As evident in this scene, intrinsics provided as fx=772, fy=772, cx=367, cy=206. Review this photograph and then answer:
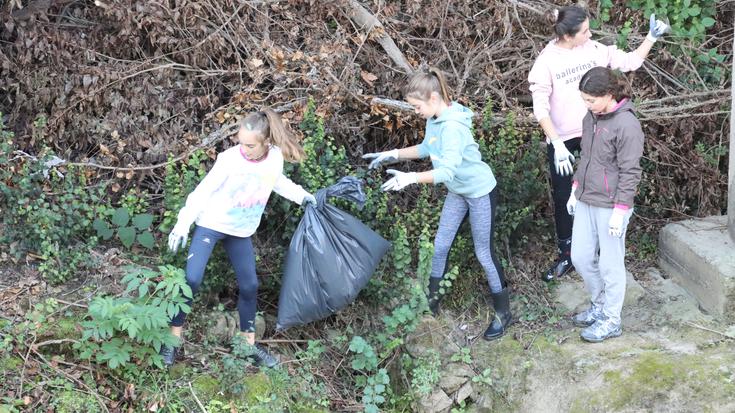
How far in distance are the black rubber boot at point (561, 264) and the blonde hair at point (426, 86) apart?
1.59 meters

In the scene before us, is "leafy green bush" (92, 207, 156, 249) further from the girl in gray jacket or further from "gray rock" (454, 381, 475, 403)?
the girl in gray jacket

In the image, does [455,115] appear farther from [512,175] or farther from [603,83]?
[512,175]

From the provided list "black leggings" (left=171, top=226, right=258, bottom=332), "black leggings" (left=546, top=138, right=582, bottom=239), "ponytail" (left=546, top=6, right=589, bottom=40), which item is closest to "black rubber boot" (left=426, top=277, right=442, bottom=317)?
"black leggings" (left=546, top=138, right=582, bottom=239)

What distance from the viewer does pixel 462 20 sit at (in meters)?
6.01

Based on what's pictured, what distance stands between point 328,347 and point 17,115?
9.14 ft

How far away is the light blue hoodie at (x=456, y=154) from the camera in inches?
162

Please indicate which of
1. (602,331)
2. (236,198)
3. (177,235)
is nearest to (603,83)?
(602,331)

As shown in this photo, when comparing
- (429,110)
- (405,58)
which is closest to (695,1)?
(405,58)

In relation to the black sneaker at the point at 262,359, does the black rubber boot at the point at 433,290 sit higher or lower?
higher

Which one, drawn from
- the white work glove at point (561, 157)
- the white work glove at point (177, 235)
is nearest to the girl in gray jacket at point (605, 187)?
the white work glove at point (561, 157)

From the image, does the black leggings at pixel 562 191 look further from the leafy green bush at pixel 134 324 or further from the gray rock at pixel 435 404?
the leafy green bush at pixel 134 324

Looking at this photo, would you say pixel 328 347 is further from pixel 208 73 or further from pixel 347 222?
pixel 208 73

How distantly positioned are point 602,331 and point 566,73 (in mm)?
1544

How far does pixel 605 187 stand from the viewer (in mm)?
4070
